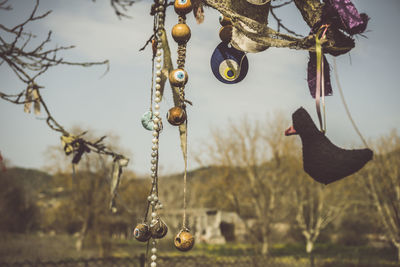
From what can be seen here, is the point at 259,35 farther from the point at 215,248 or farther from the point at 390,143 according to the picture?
the point at 215,248

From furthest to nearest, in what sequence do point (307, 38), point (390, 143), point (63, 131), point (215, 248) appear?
point (215, 248) → point (390, 143) → point (63, 131) → point (307, 38)

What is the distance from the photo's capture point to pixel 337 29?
2.87 feet

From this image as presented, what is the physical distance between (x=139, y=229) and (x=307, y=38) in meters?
0.74

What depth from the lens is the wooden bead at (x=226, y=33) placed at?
108cm

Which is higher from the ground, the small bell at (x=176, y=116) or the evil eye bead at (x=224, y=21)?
the evil eye bead at (x=224, y=21)

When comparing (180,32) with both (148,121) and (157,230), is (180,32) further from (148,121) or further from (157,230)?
(157,230)

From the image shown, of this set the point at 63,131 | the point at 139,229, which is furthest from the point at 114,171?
the point at 139,229

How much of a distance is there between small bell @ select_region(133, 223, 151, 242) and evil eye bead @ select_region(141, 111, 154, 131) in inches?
13.5

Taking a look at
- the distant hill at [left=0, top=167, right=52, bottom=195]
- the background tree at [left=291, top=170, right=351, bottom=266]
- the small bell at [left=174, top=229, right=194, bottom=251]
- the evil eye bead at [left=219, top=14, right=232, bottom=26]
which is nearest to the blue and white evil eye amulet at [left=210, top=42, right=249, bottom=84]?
the evil eye bead at [left=219, top=14, right=232, bottom=26]

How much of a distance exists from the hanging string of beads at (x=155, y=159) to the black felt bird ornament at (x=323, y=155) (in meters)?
0.45

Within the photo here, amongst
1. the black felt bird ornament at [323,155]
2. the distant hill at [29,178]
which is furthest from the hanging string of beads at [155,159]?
the distant hill at [29,178]

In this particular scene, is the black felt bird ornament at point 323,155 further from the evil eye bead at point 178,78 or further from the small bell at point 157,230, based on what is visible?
the small bell at point 157,230

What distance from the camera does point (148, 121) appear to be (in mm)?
1134

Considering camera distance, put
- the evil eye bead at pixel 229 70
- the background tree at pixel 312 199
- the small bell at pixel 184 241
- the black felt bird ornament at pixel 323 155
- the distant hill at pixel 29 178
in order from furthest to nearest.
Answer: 1. the distant hill at pixel 29 178
2. the background tree at pixel 312 199
3. the evil eye bead at pixel 229 70
4. the small bell at pixel 184 241
5. the black felt bird ornament at pixel 323 155
